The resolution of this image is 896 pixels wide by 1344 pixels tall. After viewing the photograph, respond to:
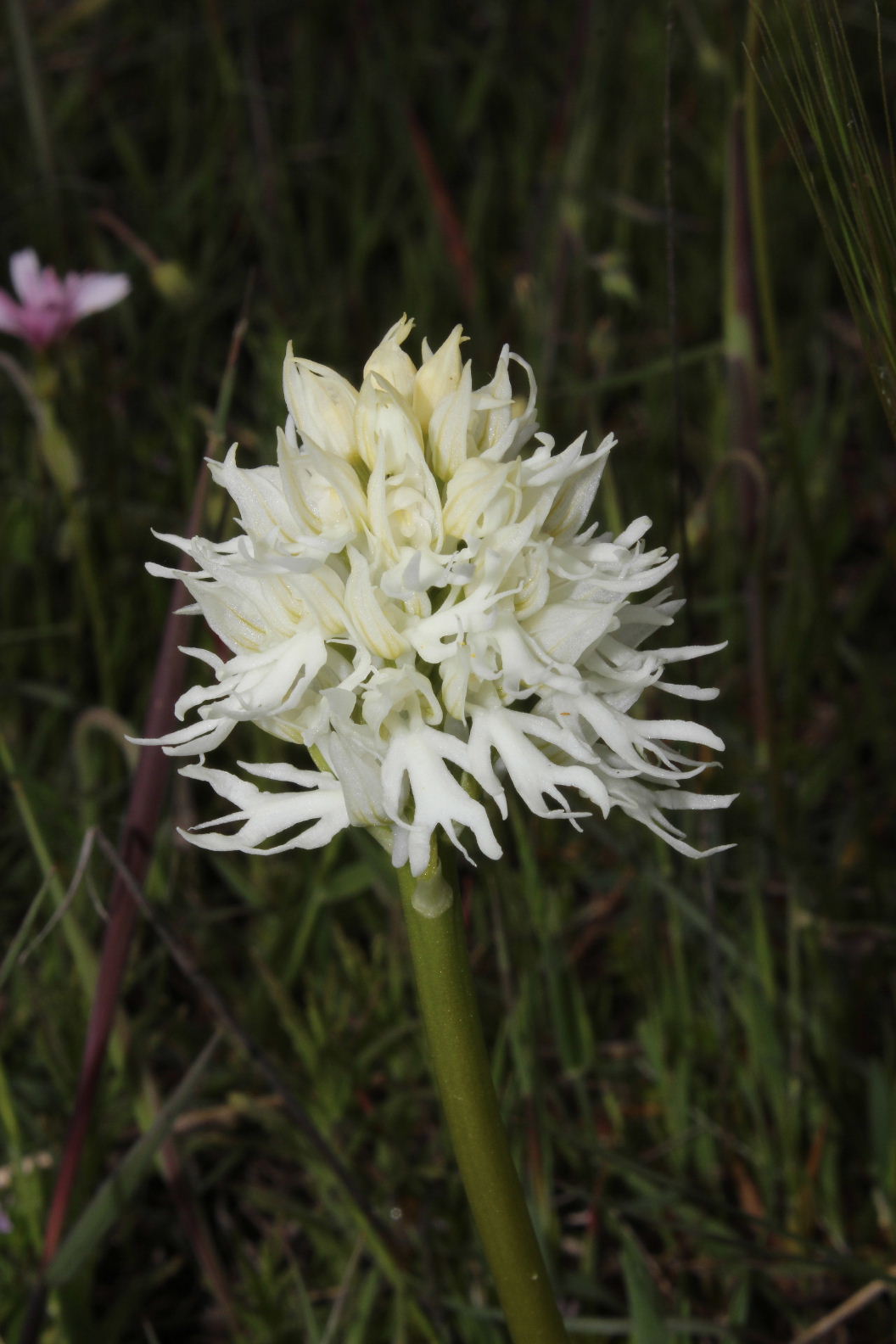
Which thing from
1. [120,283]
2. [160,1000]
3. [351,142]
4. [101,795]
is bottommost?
[160,1000]

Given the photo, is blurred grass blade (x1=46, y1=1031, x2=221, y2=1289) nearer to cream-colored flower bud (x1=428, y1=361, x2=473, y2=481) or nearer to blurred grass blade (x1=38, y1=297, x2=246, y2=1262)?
blurred grass blade (x1=38, y1=297, x2=246, y2=1262)

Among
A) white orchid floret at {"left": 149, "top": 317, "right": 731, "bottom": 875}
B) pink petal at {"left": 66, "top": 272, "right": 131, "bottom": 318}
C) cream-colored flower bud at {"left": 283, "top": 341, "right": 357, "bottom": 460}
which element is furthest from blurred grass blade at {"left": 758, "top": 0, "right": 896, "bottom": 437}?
pink petal at {"left": 66, "top": 272, "right": 131, "bottom": 318}

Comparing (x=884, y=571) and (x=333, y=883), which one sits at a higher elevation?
(x=884, y=571)

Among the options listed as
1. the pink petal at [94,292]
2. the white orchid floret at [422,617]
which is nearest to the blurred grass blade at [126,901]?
the white orchid floret at [422,617]

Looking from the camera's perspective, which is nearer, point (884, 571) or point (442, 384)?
point (442, 384)

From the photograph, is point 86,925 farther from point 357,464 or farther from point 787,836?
point 357,464

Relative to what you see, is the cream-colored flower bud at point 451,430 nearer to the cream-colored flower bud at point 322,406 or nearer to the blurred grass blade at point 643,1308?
the cream-colored flower bud at point 322,406

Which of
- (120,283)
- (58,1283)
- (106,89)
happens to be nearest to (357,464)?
(58,1283)
